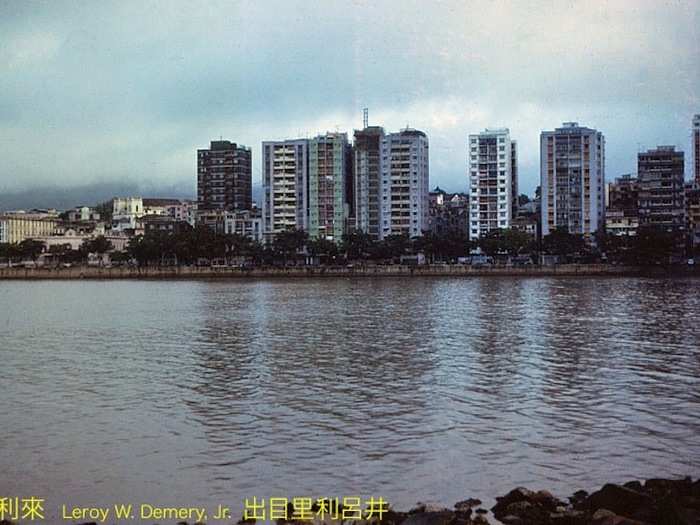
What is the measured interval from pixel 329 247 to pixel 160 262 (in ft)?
83.0

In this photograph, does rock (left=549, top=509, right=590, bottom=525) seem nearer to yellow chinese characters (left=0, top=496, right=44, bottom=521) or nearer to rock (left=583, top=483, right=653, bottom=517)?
rock (left=583, top=483, right=653, bottom=517)

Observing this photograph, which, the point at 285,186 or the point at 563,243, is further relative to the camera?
the point at 285,186

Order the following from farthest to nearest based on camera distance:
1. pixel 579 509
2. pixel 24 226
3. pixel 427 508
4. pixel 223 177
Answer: pixel 24 226 → pixel 223 177 → pixel 427 508 → pixel 579 509

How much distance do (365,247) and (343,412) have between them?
3637 inches

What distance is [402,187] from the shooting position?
388 ft

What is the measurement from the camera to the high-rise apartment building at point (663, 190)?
10506 centimetres

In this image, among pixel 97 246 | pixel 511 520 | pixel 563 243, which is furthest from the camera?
pixel 97 246

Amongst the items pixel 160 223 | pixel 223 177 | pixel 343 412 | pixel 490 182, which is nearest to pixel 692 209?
pixel 490 182

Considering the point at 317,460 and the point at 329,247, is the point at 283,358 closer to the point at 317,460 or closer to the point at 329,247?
the point at 317,460

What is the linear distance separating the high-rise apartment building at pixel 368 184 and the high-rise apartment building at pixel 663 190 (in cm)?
3561

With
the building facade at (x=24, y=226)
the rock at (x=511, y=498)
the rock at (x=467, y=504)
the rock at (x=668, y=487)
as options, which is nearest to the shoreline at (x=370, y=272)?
the building facade at (x=24, y=226)

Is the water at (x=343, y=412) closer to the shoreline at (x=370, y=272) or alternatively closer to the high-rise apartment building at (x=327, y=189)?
the shoreline at (x=370, y=272)

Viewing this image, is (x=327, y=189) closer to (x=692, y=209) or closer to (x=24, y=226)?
(x=692, y=209)

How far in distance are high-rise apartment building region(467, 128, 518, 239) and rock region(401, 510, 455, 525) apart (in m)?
111
